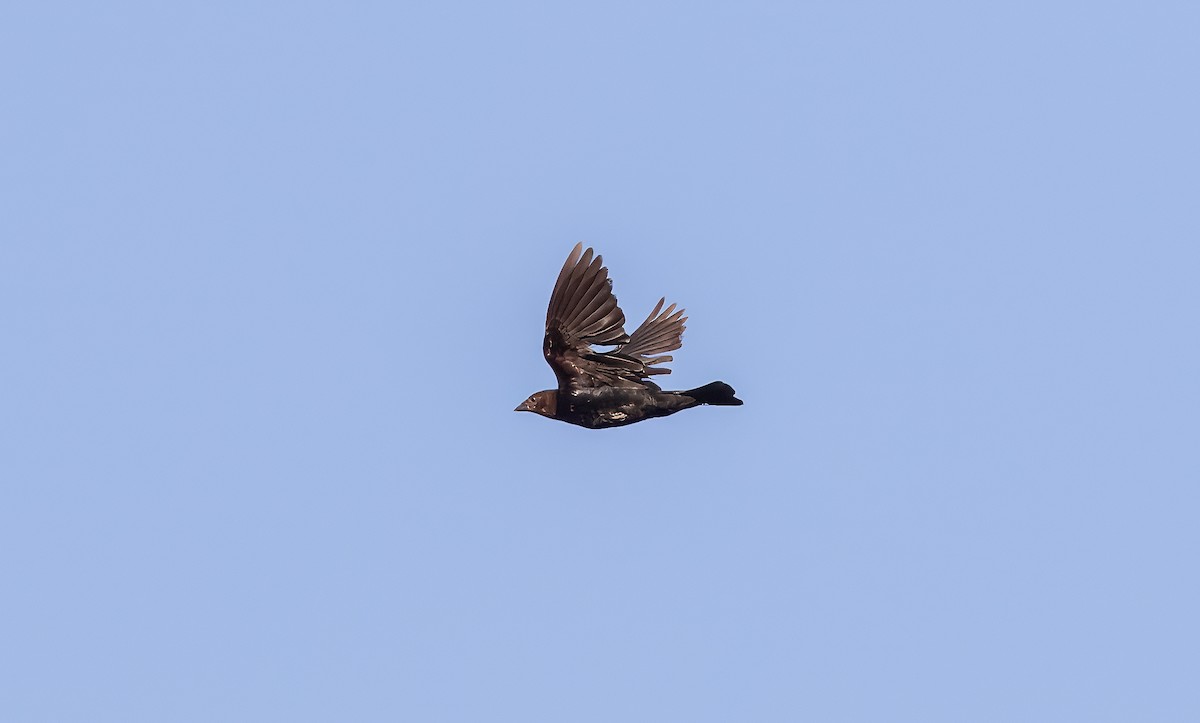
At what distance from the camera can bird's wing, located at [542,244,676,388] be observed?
24.0 metres

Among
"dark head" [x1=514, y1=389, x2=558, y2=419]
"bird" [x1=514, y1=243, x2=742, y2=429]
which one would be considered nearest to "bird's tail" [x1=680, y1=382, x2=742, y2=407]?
"bird" [x1=514, y1=243, x2=742, y2=429]

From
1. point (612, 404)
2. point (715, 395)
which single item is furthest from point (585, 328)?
point (715, 395)

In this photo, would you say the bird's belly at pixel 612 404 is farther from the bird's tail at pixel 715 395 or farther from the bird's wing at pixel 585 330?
the bird's tail at pixel 715 395

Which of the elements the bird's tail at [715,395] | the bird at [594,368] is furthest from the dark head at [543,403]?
the bird's tail at [715,395]

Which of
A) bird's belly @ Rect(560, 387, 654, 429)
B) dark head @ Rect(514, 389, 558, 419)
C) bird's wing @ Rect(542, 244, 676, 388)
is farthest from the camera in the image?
dark head @ Rect(514, 389, 558, 419)

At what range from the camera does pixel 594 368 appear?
2492cm

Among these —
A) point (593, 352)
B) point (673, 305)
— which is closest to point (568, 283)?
point (593, 352)

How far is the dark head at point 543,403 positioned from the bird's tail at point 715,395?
1871 millimetres

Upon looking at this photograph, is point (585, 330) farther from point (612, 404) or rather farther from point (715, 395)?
point (715, 395)

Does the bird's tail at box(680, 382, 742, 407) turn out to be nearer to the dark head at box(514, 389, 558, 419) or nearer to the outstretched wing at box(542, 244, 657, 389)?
the outstretched wing at box(542, 244, 657, 389)

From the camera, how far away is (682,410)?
24875mm

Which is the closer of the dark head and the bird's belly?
the bird's belly

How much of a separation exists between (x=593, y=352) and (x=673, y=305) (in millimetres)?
2269

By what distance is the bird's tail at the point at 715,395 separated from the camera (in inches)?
956
